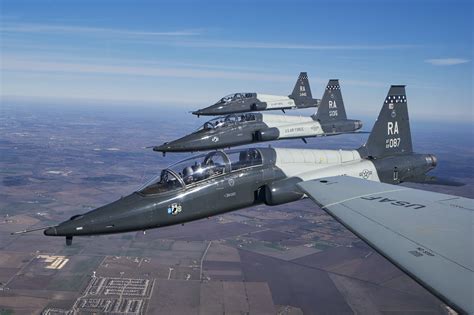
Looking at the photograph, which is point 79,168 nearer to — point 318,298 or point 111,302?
point 111,302

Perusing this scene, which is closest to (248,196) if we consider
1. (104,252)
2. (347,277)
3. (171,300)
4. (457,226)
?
(457,226)

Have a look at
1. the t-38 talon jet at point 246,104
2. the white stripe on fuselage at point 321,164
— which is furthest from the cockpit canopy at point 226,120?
the white stripe on fuselage at point 321,164

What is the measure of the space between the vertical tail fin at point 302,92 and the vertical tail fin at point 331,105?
761 centimetres

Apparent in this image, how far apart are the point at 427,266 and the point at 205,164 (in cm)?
828

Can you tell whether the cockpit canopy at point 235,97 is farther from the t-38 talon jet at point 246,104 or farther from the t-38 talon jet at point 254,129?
the t-38 talon jet at point 254,129

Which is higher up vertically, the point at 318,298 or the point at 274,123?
the point at 274,123

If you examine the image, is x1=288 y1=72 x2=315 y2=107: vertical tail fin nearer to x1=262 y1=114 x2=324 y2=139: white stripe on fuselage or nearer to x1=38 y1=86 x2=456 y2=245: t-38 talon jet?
x1=262 y1=114 x2=324 y2=139: white stripe on fuselage

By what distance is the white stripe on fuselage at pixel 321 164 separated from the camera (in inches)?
579

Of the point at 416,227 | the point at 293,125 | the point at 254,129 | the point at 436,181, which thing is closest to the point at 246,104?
the point at 293,125

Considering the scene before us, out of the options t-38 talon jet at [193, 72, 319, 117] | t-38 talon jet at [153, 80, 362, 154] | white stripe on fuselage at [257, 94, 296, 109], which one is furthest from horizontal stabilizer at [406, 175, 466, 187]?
white stripe on fuselage at [257, 94, 296, 109]

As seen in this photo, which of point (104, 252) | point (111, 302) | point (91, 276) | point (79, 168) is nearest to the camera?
point (111, 302)

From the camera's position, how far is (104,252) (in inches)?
1556

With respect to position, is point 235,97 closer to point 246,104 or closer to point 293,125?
point 246,104

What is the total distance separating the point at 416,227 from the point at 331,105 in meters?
25.4
